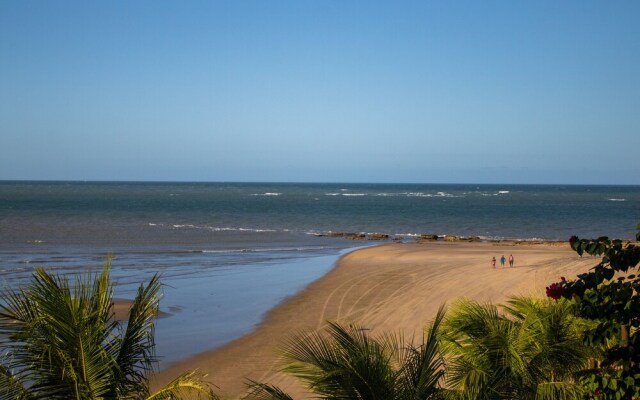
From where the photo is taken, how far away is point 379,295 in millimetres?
25500

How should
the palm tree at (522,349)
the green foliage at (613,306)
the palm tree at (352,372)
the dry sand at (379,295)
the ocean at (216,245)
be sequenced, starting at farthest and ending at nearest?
the ocean at (216,245), the dry sand at (379,295), the palm tree at (522,349), the green foliage at (613,306), the palm tree at (352,372)

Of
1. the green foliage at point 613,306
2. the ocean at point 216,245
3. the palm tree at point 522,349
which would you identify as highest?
the green foliage at point 613,306

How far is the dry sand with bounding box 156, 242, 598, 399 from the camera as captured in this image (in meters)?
16.0

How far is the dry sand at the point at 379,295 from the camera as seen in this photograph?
16016 mm

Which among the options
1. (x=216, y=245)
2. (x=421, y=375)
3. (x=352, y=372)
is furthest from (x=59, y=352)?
(x=216, y=245)

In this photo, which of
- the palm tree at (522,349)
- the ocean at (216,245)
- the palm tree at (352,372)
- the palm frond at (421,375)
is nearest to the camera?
the palm tree at (352,372)

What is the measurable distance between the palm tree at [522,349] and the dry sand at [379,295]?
3.98m

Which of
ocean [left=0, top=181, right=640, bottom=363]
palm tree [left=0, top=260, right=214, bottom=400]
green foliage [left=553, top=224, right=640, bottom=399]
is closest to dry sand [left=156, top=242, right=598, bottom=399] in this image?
ocean [left=0, top=181, right=640, bottom=363]

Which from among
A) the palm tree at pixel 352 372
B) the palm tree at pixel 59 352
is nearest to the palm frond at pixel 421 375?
the palm tree at pixel 352 372

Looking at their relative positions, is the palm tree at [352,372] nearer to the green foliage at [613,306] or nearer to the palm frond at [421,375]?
the palm frond at [421,375]

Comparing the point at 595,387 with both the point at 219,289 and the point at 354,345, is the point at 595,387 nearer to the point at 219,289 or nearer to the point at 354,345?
the point at 354,345

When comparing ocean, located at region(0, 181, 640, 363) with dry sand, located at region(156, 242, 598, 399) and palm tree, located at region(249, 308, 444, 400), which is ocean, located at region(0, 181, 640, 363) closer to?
dry sand, located at region(156, 242, 598, 399)

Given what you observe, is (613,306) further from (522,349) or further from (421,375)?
(522,349)

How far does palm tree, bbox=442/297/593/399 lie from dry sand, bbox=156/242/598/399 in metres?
3.98
